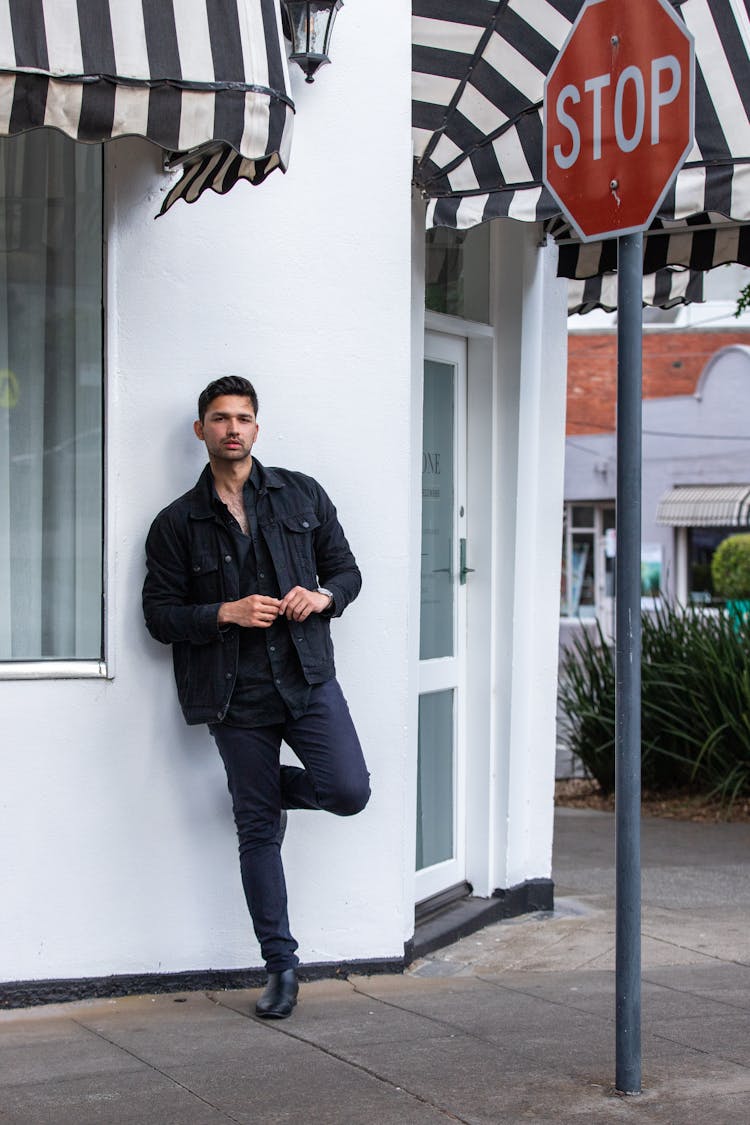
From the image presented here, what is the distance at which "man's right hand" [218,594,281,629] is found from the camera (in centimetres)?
485

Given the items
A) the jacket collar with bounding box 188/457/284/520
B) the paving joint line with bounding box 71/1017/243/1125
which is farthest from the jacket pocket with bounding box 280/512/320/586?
the paving joint line with bounding box 71/1017/243/1125

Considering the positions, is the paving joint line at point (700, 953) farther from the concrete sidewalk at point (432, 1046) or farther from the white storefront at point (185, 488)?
the white storefront at point (185, 488)

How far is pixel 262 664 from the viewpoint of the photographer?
5.00 m

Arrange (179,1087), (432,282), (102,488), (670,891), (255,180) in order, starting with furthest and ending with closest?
(670,891) < (432,282) < (102,488) < (255,180) < (179,1087)

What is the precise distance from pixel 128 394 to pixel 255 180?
88 cm

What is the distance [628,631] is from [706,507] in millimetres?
27264

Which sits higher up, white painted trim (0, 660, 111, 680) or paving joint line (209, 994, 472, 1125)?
white painted trim (0, 660, 111, 680)

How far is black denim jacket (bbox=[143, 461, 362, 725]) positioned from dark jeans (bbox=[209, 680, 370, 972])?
0.43 ft

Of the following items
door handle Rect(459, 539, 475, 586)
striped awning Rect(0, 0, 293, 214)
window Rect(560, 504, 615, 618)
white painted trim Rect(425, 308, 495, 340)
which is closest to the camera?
striped awning Rect(0, 0, 293, 214)

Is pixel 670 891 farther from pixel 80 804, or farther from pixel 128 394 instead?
pixel 128 394

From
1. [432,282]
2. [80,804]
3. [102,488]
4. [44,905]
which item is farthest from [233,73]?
[44,905]

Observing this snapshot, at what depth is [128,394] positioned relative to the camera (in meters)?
5.22

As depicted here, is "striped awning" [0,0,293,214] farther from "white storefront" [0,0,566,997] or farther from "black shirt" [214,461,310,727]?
"black shirt" [214,461,310,727]

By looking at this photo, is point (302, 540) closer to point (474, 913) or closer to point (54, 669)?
point (54, 669)
